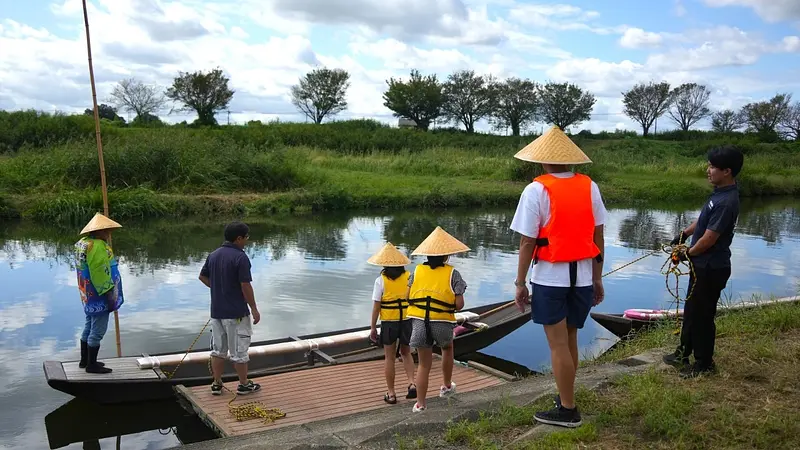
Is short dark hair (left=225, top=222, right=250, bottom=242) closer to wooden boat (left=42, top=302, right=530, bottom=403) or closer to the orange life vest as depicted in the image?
wooden boat (left=42, top=302, right=530, bottom=403)

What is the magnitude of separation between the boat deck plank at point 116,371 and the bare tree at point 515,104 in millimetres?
52341

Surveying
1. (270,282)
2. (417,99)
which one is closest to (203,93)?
(417,99)

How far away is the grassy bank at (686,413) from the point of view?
11.9 ft

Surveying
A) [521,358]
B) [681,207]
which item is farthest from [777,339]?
[681,207]

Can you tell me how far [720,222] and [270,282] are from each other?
31.2 ft

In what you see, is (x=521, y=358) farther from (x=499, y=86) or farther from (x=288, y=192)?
(x=499, y=86)

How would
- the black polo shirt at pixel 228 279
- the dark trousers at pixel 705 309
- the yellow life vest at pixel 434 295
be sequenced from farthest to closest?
the black polo shirt at pixel 228 279, the yellow life vest at pixel 434 295, the dark trousers at pixel 705 309

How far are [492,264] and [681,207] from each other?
17.4 m

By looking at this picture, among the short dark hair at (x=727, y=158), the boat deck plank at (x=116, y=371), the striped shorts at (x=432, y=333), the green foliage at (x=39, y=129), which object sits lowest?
the boat deck plank at (x=116, y=371)

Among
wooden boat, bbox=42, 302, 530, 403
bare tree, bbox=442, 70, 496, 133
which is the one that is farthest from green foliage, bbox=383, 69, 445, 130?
wooden boat, bbox=42, 302, 530, 403

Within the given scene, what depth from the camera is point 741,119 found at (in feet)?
199

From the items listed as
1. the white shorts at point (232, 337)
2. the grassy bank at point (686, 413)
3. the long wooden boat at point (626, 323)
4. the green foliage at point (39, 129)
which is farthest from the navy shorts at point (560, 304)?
the green foliage at point (39, 129)

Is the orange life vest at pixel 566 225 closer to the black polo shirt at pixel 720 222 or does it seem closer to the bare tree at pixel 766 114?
the black polo shirt at pixel 720 222

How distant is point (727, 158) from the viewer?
186 inches
